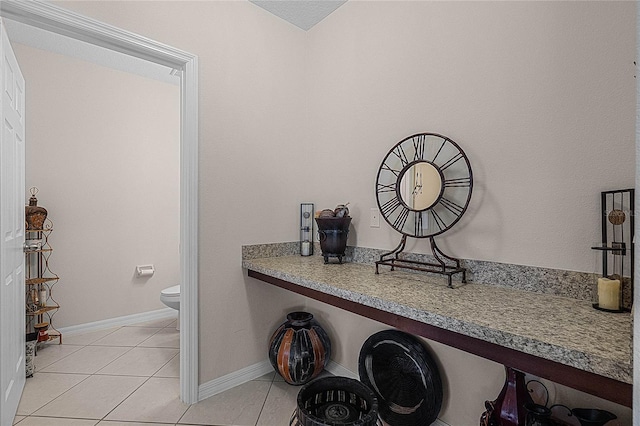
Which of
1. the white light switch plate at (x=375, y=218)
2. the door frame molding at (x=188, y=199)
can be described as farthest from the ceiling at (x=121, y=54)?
the white light switch plate at (x=375, y=218)

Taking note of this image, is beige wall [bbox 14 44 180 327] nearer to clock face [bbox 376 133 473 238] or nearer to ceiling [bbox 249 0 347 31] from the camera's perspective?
ceiling [bbox 249 0 347 31]

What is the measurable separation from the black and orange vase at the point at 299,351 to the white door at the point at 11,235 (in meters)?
1.35

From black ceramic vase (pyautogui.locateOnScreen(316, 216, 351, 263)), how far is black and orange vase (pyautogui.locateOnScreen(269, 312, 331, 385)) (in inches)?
20.9

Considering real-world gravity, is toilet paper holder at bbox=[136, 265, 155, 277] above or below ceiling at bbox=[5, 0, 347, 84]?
below

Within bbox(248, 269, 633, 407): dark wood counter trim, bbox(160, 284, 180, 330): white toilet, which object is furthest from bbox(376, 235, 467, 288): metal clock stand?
bbox(160, 284, 180, 330): white toilet

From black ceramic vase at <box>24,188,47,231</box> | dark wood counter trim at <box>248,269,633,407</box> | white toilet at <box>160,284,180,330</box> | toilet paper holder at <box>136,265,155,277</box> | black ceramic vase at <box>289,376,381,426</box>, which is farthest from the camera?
toilet paper holder at <box>136,265,155,277</box>

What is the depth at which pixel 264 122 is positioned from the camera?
2322mm

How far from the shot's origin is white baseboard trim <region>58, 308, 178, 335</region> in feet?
10.1

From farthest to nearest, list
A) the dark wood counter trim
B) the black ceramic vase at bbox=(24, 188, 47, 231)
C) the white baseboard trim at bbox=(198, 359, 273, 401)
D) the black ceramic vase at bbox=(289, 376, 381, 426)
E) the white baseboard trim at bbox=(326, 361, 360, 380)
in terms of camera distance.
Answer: the black ceramic vase at bbox=(24, 188, 47, 231) → the white baseboard trim at bbox=(326, 361, 360, 380) → the white baseboard trim at bbox=(198, 359, 273, 401) → the black ceramic vase at bbox=(289, 376, 381, 426) → the dark wood counter trim

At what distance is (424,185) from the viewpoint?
1.76 meters

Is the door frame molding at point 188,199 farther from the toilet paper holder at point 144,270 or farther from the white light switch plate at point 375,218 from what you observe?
the toilet paper holder at point 144,270

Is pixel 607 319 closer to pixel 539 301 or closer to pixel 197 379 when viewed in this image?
pixel 539 301

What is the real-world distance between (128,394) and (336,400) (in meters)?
1.33

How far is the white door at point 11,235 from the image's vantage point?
159 cm
